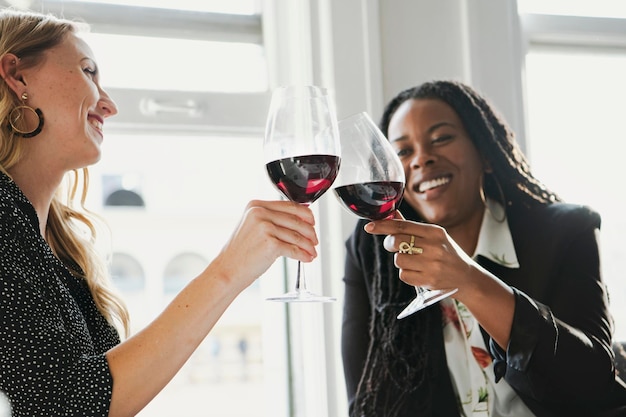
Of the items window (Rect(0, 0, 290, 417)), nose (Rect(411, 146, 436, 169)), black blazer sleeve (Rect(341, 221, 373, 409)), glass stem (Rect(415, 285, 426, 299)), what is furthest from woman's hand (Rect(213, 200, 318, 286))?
window (Rect(0, 0, 290, 417))

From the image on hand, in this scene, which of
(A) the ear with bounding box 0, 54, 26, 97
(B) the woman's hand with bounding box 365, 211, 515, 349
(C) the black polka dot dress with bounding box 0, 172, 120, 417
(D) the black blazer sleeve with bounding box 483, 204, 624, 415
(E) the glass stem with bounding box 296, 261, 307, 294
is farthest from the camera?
(D) the black blazer sleeve with bounding box 483, 204, 624, 415

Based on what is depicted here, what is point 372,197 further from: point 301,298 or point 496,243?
point 496,243

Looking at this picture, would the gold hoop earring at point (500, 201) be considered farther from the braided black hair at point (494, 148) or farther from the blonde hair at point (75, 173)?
the blonde hair at point (75, 173)

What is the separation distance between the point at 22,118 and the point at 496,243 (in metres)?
1.05

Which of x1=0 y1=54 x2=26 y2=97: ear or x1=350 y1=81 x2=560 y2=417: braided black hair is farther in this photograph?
x1=350 y1=81 x2=560 y2=417: braided black hair

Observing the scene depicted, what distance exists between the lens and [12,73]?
1.34m

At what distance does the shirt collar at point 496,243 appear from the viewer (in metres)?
1.79

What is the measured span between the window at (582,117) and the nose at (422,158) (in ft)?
3.28

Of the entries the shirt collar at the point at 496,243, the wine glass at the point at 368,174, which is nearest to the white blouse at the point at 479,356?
the shirt collar at the point at 496,243

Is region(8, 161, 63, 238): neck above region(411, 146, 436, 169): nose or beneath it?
beneath

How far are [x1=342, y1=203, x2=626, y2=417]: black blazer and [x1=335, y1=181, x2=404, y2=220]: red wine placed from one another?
0.42 m

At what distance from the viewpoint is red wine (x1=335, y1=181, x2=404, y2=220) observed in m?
1.15

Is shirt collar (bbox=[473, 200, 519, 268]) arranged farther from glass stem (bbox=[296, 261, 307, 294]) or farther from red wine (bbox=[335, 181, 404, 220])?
glass stem (bbox=[296, 261, 307, 294])

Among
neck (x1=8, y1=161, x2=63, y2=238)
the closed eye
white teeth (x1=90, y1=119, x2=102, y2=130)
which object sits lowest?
neck (x1=8, y1=161, x2=63, y2=238)
